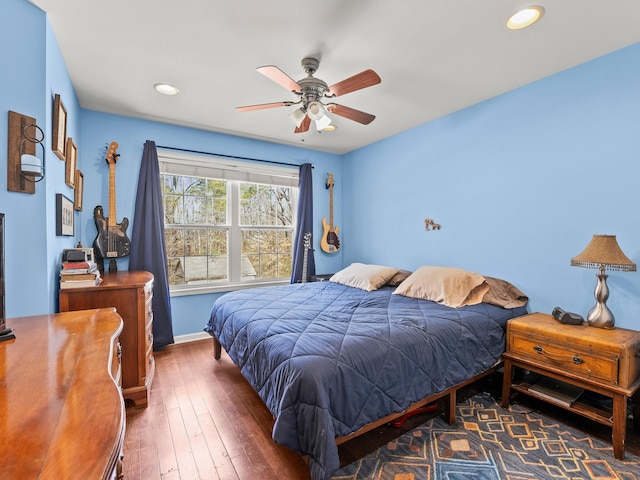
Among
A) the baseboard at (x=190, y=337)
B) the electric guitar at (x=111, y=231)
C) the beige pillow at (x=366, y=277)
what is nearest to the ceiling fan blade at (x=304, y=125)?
the beige pillow at (x=366, y=277)

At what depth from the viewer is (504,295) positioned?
2.59 meters

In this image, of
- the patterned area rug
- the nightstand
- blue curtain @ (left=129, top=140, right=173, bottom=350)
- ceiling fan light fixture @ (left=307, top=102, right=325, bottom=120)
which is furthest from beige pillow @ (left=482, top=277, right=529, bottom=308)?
blue curtain @ (left=129, top=140, right=173, bottom=350)

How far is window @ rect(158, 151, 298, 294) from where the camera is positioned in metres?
3.56

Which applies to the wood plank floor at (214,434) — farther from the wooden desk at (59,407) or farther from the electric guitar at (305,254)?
the electric guitar at (305,254)

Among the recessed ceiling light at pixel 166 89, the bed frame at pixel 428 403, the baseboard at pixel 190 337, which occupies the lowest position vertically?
the baseboard at pixel 190 337

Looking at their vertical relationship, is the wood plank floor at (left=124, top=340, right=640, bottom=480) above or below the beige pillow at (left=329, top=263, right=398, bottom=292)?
below

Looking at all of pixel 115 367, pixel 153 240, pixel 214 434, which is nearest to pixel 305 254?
pixel 153 240

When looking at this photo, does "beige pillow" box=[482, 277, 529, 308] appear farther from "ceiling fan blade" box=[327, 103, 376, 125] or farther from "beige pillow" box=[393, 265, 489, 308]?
"ceiling fan blade" box=[327, 103, 376, 125]

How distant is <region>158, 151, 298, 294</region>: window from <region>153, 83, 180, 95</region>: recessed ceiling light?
0.88 metres

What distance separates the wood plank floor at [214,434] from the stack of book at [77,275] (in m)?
0.97

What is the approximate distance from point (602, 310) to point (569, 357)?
416mm

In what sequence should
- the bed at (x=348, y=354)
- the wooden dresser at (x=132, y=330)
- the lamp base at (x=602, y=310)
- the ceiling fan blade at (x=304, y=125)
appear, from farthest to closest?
the ceiling fan blade at (x=304, y=125) → the wooden dresser at (x=132, y=330) → the lamp base at (x=602, y=310) → the bed at (x=348, y=354)

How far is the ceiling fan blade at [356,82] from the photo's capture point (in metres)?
1.84

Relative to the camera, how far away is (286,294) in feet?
9.56
